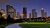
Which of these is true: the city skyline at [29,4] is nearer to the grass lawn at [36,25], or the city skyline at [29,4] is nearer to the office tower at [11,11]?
the office tower at [11,11]

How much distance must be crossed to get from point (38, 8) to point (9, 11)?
349 mm

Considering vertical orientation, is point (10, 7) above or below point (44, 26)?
above

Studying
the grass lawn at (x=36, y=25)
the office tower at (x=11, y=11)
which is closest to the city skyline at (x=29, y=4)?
the office tower at (x=11, y=11)

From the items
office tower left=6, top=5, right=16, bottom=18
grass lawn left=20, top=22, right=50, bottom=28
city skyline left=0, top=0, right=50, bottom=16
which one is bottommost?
grass lawn left=20, top=22, right=50, bottom=28

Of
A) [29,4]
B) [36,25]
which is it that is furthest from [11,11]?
[36,25]

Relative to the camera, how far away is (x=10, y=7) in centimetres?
153

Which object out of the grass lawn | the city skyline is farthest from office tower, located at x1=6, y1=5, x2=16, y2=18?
the grass lawn

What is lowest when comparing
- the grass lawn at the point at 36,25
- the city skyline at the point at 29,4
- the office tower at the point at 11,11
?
the grass lawn at the point at 36,25

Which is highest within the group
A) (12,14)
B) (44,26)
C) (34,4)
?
(34,4)

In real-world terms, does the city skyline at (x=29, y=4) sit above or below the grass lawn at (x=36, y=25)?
above

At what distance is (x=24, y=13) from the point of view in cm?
155

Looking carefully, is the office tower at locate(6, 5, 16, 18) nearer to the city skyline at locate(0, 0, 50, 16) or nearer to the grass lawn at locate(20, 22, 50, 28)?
the city skyline at locate(0, 0, 50, 16)

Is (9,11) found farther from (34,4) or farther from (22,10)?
(34,4)

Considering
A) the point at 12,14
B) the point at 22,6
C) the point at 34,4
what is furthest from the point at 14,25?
the point at 34,4
